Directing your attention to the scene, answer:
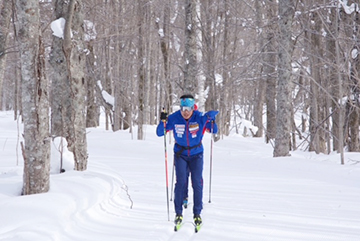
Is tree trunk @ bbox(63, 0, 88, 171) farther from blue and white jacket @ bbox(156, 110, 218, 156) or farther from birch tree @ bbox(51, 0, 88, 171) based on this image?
blue and white jacket @ bbox(156, 110, 218, 156)

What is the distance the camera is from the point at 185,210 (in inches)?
253

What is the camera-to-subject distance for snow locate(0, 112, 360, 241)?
179 inches

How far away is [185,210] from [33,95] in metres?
3.22

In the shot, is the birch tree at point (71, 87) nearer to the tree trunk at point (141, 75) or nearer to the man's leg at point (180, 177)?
the man's leg at point (180, 177)

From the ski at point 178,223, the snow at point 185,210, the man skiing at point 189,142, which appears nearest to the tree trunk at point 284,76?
the snow at point 185,210

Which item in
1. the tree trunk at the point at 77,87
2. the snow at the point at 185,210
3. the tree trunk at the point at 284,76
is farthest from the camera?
the tree trunk at the point at 284,76

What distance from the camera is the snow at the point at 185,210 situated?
14.9ft

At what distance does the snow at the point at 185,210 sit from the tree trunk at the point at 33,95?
12.9 inches

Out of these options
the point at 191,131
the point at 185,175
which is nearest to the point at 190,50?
the point at 191,131

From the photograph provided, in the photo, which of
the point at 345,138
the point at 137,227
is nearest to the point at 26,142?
the point at 137,227

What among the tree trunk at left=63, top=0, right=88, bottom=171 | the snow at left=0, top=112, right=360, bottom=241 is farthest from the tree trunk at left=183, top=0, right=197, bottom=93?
the tree trunk at left=63, top=0, right=88, bottom=171

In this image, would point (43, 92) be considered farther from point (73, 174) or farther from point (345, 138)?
point (345, 138)

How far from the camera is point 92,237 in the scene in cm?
456

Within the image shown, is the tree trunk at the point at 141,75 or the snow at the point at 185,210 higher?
the tree trunk at the point at 141,75
